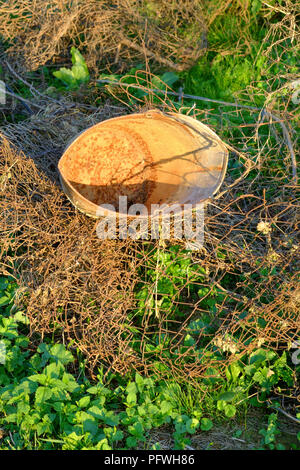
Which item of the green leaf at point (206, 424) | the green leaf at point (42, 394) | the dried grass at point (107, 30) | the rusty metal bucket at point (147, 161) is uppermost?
the dried grass at point (107, 30)

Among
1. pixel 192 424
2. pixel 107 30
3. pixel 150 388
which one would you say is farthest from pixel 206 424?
pixel 107 30

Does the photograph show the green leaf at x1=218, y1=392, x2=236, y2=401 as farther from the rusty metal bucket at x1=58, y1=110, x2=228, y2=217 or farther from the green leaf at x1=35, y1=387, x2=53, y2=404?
the rusty metal bucket at x1=58, y1=110, x2=228, y2=217

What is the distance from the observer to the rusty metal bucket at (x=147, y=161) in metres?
2.91

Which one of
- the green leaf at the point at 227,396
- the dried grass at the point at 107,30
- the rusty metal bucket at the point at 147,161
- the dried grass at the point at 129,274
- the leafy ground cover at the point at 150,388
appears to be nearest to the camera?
the leafy ground cover at the point at 150,388

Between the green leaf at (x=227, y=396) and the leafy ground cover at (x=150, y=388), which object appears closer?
the leafy ground cover at (x=150, y=388)

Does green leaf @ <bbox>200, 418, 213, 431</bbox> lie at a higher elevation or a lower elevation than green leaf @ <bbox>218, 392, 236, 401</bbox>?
lower

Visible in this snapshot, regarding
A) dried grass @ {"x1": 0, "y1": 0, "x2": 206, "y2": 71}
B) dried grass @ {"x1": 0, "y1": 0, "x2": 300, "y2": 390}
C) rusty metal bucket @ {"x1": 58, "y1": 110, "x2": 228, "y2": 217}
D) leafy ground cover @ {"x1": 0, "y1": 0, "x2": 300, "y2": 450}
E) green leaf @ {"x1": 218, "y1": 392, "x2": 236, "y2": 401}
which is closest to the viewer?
leafy ground cover @ {"x1": 0, "y1": 0, "x2": 300, "y2": 450}

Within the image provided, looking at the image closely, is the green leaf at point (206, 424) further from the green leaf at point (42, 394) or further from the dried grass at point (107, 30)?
the dried grass at point (107, 30)

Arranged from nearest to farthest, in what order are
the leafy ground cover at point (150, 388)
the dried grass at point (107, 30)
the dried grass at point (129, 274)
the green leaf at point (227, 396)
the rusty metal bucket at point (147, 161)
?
the leafy ground cover at point (150, 388), the green leaf at point (227, 396), the dried grass at point (129, 274), the rusty metal bucket at point (147, 161), the dried grass at point (107, 30)

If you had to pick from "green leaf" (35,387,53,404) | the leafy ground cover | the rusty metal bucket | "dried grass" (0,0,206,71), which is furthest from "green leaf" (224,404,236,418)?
"dried grass" (0,0,206,71)

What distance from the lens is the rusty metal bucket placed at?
291 centimetres

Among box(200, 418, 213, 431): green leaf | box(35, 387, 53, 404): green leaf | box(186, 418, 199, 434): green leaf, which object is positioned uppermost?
box(35, 387, 53, 404): green leaf

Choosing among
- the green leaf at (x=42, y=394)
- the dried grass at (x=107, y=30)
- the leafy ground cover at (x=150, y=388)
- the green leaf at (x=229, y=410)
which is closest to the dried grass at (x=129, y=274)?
the leafy ground cover at (x=150, y=388)

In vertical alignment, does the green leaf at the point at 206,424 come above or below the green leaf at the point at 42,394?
below
